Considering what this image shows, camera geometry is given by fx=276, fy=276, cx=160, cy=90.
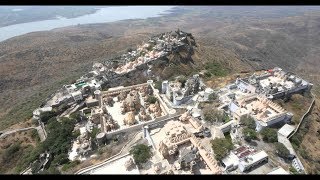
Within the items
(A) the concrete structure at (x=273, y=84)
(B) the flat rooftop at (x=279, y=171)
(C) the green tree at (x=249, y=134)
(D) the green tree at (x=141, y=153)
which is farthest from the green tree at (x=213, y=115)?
(A) the concrete structure at (x=273, y=84)

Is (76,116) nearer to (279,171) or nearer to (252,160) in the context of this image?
(252,160)

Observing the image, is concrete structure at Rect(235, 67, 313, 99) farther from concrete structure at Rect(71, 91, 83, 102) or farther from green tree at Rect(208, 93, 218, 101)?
concrete structure at Rect(71, 91, 83, 102)

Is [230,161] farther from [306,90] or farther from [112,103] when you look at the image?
[306,90]

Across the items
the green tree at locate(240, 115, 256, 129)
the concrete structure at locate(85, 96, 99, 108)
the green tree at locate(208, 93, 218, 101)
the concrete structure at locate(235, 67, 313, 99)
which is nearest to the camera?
the green tree at locate(240, 115, 256, 129)

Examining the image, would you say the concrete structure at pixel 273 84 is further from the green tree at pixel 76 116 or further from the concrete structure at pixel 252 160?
the green tree at pixel 76 116

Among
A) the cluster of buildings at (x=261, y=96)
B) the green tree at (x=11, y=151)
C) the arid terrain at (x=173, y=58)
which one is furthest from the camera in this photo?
the arid terrain at (x=173, y=58)

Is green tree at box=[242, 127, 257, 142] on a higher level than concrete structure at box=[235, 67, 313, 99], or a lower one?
lower

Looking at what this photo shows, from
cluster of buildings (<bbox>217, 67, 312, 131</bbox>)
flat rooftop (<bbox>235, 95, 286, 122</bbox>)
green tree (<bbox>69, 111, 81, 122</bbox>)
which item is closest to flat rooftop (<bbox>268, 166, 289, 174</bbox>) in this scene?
cluster of buildings (<bbox>217, 67, 312, 131</bbox>)

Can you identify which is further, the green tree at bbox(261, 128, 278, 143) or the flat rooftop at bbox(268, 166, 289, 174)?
the green tree at bbox(261, 128, 278, 143)

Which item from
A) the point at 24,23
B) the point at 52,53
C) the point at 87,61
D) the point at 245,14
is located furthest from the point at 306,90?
the point at 24,23
